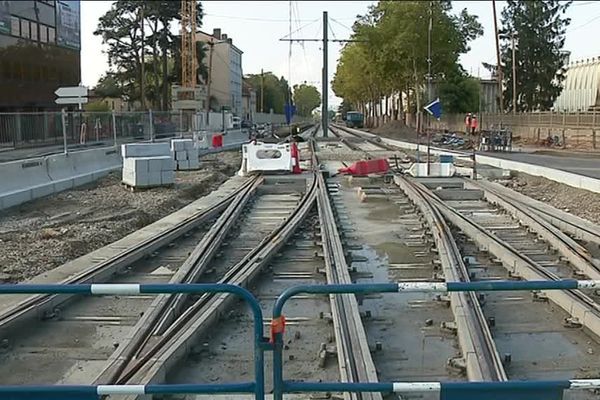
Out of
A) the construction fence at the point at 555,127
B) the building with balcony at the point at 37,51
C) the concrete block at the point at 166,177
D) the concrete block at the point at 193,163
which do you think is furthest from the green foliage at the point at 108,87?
the concrete block at the point at 166,177

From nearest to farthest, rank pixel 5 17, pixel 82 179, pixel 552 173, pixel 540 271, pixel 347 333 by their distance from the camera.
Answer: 1. pixel 347 333
2. pixel 540 271
3. pixel 82 179
4. pixel 552 173
5. pixel 5 17

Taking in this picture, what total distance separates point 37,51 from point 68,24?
6.97 metres

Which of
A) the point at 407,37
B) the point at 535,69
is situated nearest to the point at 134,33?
the point at 407,37

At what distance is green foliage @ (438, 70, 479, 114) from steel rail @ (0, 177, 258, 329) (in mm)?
77303

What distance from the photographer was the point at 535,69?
7375cm

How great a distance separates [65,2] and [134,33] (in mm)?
25658

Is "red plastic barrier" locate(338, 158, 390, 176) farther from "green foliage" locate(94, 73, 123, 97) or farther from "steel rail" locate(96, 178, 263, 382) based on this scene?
"green foliage" locate(94, 73, 123, 97)

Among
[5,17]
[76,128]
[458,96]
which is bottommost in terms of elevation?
[76,128]

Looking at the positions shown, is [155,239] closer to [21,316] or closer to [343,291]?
[21,316]

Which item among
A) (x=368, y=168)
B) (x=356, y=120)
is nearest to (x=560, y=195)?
(x=368, y=168)

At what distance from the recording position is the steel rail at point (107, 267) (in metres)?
7.73

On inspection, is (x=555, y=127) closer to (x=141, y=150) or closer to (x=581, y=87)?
(x=141, y=150)

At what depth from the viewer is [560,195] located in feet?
62.4

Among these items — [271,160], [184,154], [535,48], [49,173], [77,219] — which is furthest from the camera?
[535,48]
